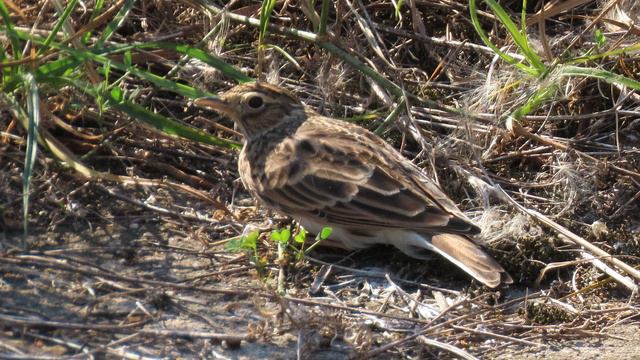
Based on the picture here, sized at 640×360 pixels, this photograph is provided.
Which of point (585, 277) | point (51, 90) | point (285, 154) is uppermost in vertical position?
point (51, 90)

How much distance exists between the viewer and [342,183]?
5.87 meters

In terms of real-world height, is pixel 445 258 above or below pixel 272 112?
below

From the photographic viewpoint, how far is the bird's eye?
6336 millimetres

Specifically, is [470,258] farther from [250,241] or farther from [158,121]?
[158,121]

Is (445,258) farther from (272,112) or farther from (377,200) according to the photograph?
(272,112)

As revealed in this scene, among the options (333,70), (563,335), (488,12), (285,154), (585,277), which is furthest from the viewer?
(488,12)

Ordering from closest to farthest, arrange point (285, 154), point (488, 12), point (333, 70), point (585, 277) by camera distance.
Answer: point (585, 277)
point (285, 154)
point (333, 70)
point (488, 12)

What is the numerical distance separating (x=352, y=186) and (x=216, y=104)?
94 centimetres

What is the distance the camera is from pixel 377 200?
5.76 metres

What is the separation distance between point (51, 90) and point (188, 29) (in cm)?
124

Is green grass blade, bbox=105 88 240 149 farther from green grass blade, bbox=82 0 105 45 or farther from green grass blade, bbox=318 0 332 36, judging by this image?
green grass blade, bbox=318 0 332 36

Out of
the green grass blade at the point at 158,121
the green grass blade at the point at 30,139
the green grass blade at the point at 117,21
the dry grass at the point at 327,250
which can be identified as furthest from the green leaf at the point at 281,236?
the green grass blade at the point at 117,21

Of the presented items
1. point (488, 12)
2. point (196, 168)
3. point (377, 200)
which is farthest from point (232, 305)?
point (488, 12)

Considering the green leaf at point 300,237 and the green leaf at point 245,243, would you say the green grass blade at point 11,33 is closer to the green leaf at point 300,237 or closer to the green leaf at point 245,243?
the green leaf at point 245,243
